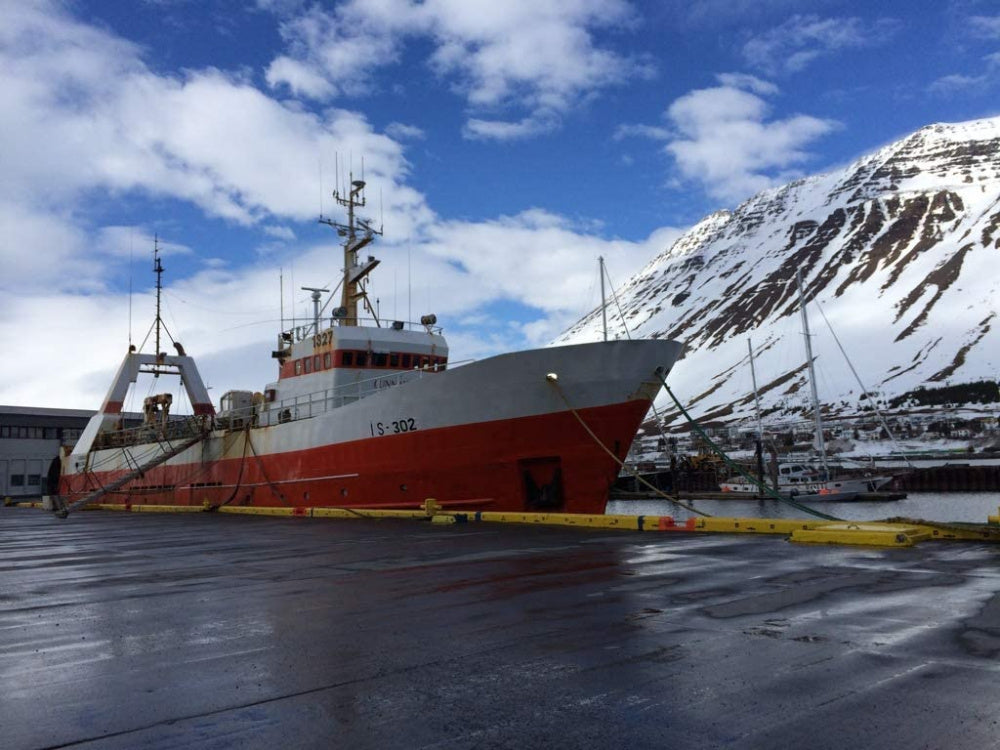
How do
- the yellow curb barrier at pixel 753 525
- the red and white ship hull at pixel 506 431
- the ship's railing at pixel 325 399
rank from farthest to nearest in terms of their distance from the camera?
the ship's railing at pixel 325 399 → the red and white ship hull at pixel 506 431 → the yellow curb barrier at pixel 753 525

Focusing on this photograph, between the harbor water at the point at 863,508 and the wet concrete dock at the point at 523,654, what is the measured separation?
29.9 m

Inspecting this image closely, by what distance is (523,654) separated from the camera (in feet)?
15.9

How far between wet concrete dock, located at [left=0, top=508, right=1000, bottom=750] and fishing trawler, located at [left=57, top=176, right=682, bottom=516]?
25.8ft

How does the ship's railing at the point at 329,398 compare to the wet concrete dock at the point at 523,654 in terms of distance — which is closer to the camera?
the wet concrete dock at the point at 523,654

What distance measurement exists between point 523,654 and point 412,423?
1428 cm

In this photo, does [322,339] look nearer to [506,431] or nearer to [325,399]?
[325,399]

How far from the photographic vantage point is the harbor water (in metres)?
39.0

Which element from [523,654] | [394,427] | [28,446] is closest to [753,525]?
[523,654]

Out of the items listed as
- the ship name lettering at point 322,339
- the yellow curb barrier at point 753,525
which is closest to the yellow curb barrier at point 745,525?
the yellow curb barrier at point 753,525

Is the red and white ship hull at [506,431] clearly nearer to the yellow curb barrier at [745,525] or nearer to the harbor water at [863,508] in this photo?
the yellow curb barrier at [745,525]

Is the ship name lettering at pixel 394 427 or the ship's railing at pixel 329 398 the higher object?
the ship's railing at pixel 329 398

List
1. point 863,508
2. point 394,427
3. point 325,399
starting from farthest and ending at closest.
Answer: point 863,508
point 325,399
point 394,427

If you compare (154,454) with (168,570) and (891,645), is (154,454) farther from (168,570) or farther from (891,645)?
(891,645)

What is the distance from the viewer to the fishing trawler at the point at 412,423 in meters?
17.3
